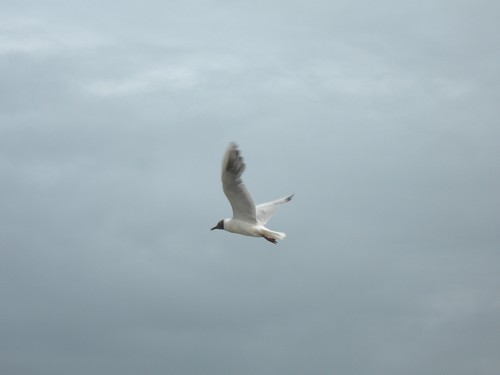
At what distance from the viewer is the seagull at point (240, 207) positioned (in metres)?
41.0

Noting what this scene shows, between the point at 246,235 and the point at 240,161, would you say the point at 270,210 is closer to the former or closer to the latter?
the point at 246,235

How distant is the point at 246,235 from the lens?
149ft

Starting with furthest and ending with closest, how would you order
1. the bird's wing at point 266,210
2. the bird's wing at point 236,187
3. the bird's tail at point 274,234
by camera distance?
the bird's wing at point 266,210 < the bird's tail at point 274,234 < the bird's wing at point 236,187

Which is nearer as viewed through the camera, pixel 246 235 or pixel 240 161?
pixel 240 161

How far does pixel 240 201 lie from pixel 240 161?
9.38 ft

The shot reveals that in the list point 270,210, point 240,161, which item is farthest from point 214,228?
point 240,161

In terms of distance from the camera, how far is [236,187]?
4222 cm

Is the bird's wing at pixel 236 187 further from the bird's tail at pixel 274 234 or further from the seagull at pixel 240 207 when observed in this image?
the bird's tail at pixel 274 234

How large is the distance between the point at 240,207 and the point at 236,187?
6.61 feet

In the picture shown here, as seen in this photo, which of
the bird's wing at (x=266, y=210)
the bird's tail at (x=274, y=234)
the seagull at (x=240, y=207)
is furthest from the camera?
the bird's wing at (x=266, y=210)

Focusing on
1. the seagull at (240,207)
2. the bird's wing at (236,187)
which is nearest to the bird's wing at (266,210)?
the seagull at (240,207)

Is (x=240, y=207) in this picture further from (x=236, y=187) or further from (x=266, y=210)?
(x=266, y=210)

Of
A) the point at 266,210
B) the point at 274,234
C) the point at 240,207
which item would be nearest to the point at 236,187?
the point at 240,207

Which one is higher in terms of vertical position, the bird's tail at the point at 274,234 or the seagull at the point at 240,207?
the seagull at the point at 240,207
